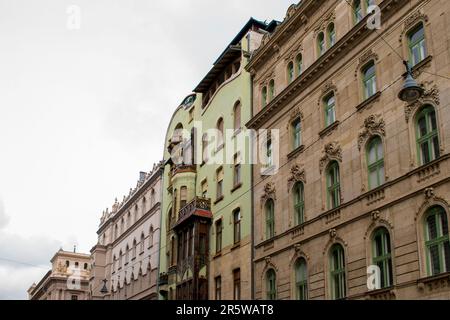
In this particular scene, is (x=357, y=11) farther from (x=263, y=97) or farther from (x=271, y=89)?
(x=263, y=97)

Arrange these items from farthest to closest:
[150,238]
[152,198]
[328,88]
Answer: [152,198] → [150,238] → [328,88]

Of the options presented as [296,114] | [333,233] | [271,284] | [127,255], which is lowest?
[271,284]

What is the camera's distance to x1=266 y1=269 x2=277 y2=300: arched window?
3111cm

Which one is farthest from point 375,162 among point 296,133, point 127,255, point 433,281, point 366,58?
point 127,255

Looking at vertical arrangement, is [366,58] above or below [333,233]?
above

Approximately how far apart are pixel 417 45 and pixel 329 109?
20.6 ft

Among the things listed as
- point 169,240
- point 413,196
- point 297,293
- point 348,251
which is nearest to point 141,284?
point 169,240

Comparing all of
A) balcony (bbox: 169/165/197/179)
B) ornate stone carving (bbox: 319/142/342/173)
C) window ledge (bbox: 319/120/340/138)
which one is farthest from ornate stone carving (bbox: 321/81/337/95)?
balcony (bbox: 169/165/197/179)

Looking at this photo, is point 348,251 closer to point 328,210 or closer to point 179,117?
point 328,210

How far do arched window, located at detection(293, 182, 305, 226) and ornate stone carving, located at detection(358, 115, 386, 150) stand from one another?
16.5 feet

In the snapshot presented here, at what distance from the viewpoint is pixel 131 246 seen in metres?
60.0

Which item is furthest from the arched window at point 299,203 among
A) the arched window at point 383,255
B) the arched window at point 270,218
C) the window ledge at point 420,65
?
the window ledge at point 420,65

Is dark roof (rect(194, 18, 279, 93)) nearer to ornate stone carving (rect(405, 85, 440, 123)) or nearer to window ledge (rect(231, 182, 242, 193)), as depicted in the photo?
window ledge (rect(231, 182, 242, 193))

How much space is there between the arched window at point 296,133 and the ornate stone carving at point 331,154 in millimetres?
3019
